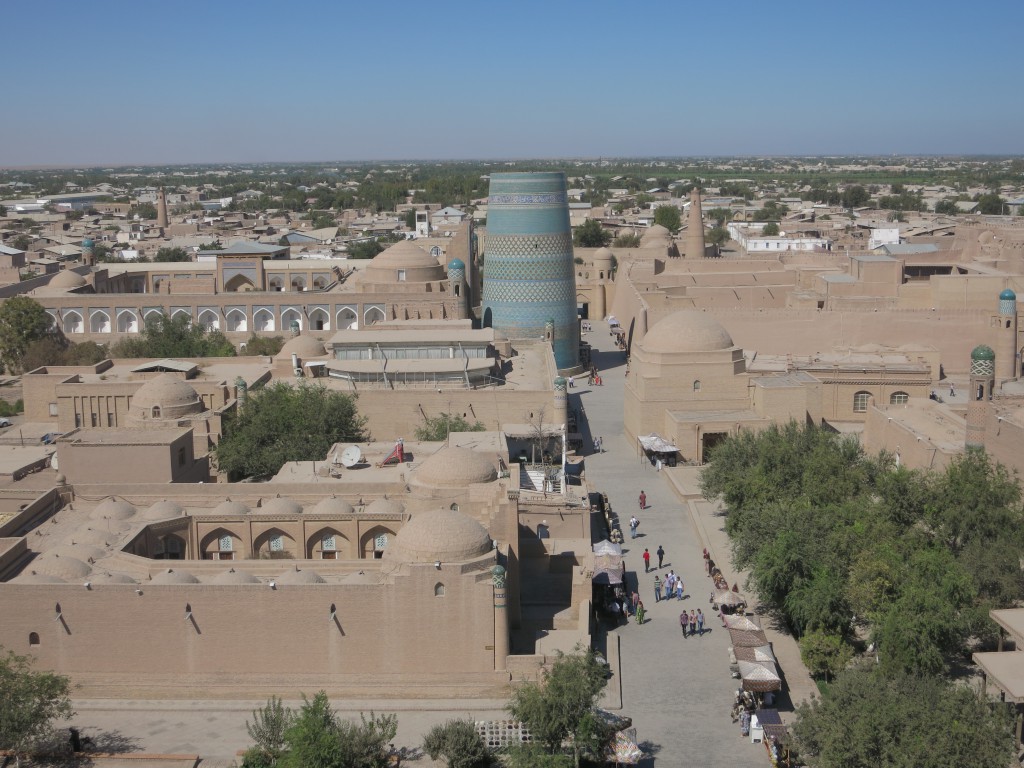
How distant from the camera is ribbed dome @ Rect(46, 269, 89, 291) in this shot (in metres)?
44.4

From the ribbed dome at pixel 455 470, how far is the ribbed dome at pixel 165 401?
340 inches

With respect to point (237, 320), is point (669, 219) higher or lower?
higher

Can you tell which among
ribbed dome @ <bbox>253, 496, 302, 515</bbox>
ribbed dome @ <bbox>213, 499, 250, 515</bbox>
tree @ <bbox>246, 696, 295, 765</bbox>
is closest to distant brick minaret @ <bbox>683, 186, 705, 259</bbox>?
ribbed dome @ <bbox>253, 496, 302, 515</bbox>

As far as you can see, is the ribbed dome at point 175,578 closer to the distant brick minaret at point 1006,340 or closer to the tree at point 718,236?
the distant brick minaret at point 1006,340

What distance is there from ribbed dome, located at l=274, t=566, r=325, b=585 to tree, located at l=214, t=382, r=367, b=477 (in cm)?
731

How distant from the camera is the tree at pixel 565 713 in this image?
13.9m

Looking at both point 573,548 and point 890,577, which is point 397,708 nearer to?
point 573,548

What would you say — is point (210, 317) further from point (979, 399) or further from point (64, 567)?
point (979, 399)

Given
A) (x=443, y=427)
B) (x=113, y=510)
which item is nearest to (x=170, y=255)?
(x=443, y=427)

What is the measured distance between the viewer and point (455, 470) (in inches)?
749

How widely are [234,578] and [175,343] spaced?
22485 mm

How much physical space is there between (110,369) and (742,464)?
710 inches

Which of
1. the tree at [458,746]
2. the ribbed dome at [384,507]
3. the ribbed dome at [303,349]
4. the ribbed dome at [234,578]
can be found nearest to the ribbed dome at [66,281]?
the ribbed dome at [303,349]

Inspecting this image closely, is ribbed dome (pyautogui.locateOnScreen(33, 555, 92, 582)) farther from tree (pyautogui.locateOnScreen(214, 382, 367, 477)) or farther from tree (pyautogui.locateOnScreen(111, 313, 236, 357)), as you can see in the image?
tree (pyautogui.locateOnScreen(111, 313, 236, 357))
